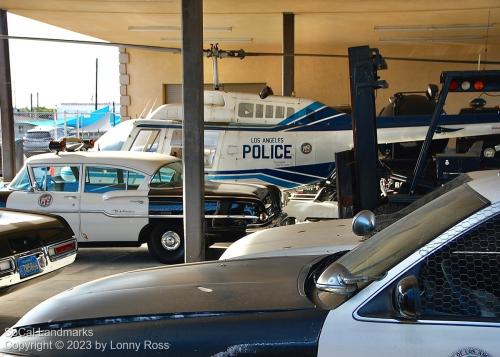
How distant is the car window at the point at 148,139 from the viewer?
12.1 metres

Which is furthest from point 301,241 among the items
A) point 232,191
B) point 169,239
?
point 169,239

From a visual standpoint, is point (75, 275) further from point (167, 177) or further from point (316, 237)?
point (316, 237)

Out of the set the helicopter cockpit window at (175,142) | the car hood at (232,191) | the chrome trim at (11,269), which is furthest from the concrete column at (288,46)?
the chrome trim at (11,269)

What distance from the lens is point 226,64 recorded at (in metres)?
25.9

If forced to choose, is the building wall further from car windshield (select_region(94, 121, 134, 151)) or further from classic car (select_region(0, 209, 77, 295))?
classic car (select_region(0, 209, 77, 295))

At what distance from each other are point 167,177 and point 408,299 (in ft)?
24.0

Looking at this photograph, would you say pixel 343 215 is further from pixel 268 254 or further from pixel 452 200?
pixel 452 200

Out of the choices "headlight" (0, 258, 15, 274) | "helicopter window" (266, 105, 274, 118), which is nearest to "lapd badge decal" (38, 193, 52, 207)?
"headlight" (0, 258, 15, 274)

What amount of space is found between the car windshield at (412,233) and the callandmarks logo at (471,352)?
458 mm

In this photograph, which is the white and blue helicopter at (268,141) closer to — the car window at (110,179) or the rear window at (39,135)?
the car window at (110,179)

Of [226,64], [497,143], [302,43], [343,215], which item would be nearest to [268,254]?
[343,215]

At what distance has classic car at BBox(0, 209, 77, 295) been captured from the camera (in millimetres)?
5158

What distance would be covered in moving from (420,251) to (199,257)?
5.31 meters

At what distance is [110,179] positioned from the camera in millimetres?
9273
